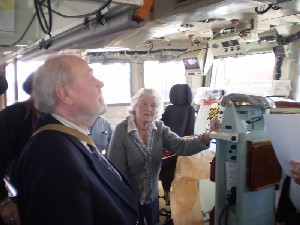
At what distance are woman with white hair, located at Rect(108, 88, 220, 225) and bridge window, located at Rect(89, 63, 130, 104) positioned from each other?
3.98 m

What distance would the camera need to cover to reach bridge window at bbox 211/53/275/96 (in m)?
5.06

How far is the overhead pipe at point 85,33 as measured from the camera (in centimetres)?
140

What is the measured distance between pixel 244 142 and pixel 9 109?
1600 mm

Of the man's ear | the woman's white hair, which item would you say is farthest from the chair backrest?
the man's ear

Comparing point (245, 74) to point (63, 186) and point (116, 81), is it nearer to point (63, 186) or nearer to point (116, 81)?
point (116, 81)

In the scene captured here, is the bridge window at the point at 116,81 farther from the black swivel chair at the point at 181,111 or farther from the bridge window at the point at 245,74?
the black swivel chair at the point at 181,111

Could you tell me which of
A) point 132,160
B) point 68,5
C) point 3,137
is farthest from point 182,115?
point 3,137

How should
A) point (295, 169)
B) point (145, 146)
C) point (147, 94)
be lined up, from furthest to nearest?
point (147, 94) < point (145, 146) < point (295, 169)

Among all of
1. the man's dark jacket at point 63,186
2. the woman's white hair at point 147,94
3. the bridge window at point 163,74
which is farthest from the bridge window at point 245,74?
the man's dark jacket at point 63,186

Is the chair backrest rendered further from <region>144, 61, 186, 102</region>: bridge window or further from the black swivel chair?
<region>144, 61, 186, 102</region>: bridge window

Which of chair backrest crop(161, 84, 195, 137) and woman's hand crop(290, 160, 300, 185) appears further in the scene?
chair backrest crop(161, 84, 195, 137)

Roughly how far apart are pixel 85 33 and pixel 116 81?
15.8ft

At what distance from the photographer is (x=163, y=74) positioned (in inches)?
270

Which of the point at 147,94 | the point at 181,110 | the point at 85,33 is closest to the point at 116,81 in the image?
the point at 181,110
